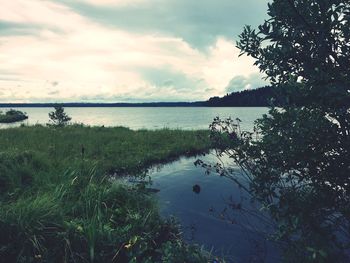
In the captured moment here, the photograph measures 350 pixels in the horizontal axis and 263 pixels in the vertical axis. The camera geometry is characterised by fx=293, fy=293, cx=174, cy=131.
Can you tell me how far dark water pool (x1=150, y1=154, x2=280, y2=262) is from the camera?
912 cm

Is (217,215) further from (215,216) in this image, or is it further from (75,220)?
(75,220)

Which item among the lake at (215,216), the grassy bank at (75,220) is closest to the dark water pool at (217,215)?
the lake at (215,216)

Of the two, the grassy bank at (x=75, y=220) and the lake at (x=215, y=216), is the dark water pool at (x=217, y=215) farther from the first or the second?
the grassy bank at (x=75, y=220)

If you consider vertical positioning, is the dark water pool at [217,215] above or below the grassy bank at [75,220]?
below

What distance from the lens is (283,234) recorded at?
5.00 metres

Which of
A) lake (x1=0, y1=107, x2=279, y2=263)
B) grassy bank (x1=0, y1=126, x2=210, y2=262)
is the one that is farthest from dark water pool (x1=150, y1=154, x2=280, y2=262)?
grassy bank (x1=0, y1=126, x2=210, y2=262)

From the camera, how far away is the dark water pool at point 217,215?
912cm

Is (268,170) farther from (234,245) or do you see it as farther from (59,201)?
(59,201)

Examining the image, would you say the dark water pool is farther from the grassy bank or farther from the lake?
the grassy bank

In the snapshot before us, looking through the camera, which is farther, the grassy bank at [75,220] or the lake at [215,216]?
the lake at [215,216]

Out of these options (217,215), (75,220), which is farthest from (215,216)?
(75,220)

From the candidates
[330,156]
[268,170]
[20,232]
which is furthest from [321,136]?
[20,232]

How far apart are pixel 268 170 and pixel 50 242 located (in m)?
5.25

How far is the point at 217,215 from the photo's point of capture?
1169 centimetres
